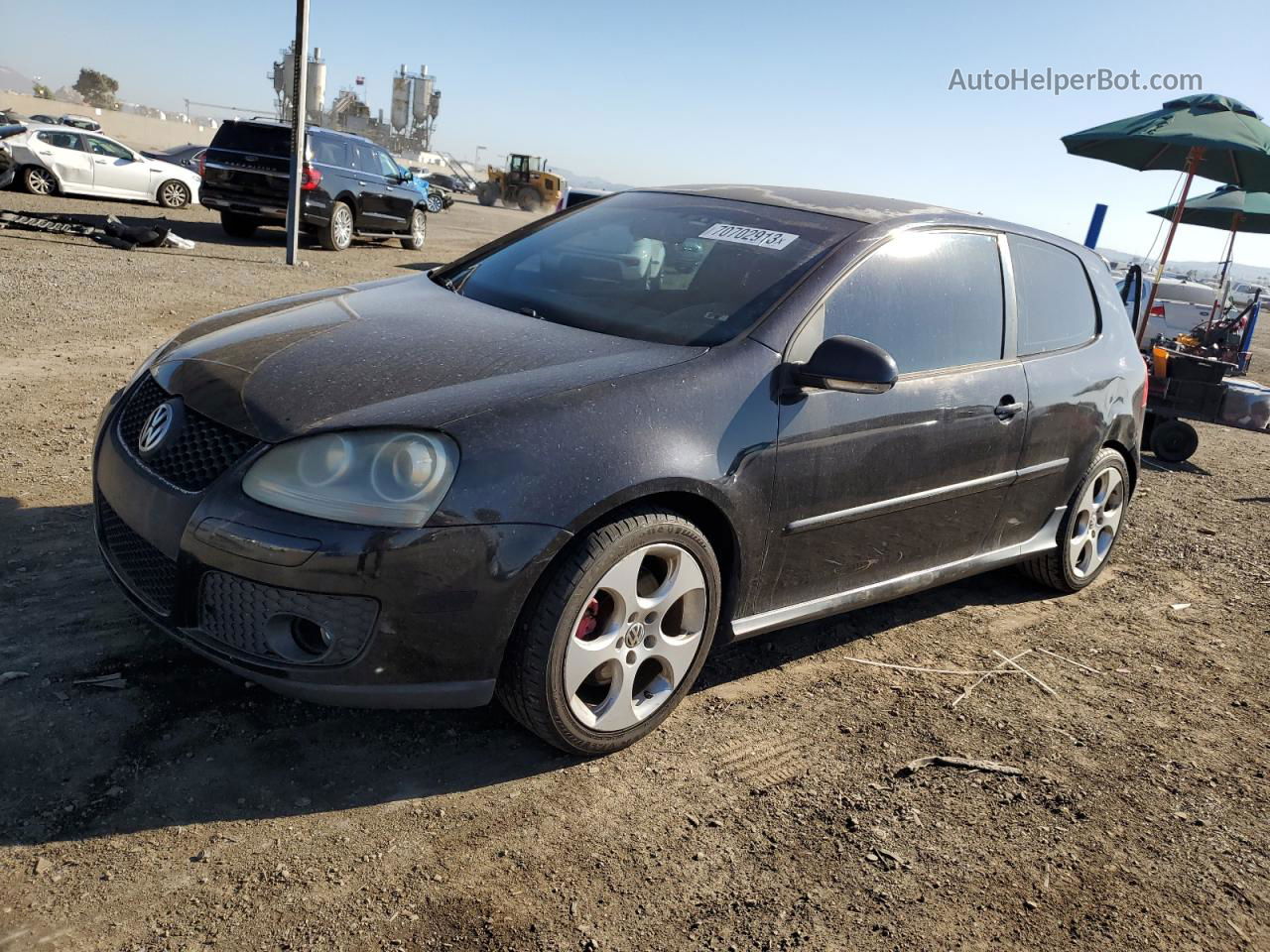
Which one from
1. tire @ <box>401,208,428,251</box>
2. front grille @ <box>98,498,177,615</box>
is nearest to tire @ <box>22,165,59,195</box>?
tire @ <box>401,208,428,251</box>

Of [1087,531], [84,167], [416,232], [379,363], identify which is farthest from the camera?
[84,167]

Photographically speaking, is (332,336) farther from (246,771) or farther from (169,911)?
(169,911)

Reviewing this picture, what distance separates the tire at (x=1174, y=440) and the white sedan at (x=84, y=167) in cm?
1680

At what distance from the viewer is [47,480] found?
14.5 ft

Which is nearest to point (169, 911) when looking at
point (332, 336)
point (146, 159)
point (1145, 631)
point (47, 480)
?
point (332, 336)

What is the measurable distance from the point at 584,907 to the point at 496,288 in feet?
7.17

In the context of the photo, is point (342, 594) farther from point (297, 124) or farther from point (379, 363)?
point (297, 124)

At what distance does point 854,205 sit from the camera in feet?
12.6

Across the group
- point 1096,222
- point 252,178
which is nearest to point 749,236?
point 1096,222

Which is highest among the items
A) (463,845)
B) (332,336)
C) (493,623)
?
(332,336)

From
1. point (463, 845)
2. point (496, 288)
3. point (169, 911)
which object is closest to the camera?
point (169, 911)

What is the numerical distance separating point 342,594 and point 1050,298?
10.6 ft

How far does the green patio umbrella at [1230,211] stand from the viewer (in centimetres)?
1558

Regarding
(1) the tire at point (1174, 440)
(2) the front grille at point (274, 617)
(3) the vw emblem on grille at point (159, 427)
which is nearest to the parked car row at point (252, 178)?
(1) the tire at point (1174, 440)
